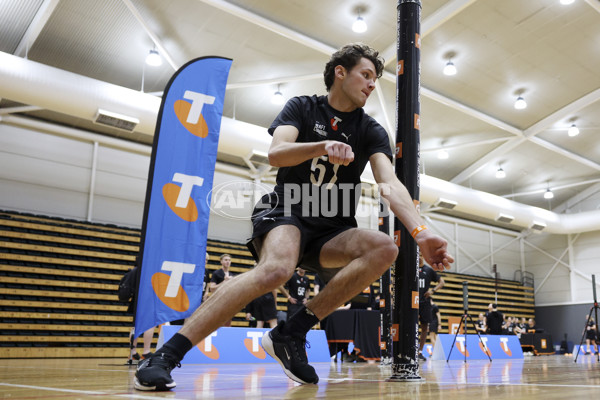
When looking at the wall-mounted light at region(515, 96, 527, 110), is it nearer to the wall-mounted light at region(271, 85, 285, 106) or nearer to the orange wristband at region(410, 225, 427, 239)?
the wall-mounted light at region(271, 85, 285, 106)

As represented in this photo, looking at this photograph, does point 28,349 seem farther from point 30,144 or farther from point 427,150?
point 427,150

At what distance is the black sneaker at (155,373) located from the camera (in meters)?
1.88

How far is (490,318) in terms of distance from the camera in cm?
1389

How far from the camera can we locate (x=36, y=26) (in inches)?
378

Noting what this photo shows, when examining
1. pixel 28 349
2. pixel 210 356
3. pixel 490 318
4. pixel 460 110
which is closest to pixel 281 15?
pixel 460 110

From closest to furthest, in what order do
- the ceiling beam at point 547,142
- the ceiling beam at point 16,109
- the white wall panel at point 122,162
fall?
the ceiling beam at point 16,109 → the white wall panel at point 122,162 → the ceiling beam at point 547,142

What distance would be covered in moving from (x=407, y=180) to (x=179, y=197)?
2.03 m

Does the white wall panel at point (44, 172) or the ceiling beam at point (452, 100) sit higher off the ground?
the ceiling beam at point (452, 100)

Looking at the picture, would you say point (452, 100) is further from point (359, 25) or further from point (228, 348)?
point (228, 348)

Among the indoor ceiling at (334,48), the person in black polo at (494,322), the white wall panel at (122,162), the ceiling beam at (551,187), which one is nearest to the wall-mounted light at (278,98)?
the indoor ceiling at (334,48)

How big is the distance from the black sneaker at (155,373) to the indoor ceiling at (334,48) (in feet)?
28.5

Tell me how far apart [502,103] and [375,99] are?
12.1 ft

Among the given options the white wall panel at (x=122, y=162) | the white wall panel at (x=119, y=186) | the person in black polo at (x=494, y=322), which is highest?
the white wall panel at (x=122, y=162)

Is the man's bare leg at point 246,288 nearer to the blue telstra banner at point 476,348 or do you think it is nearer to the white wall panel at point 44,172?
the blue telstra banner at point 476,348
